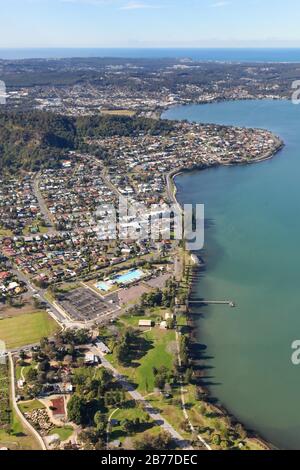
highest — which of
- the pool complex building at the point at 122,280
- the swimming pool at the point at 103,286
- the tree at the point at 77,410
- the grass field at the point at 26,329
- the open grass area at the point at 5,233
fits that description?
the open grass area at the point at 5,233

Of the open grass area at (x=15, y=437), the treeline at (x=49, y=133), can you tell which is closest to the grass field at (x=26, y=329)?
the open grass area at (x=15, y=437)

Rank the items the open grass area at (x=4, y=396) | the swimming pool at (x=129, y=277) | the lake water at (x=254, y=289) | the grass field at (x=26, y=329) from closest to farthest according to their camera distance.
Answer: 1. the open grass area at (x=4, y=396)
2. the lake water at (x=254, y=289)
3. the grass field at (x=26, y=329)
4. the swimming pool at (x=129, y=277)

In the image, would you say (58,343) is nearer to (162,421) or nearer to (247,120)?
(162,421)

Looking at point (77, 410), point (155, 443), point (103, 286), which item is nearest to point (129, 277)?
point (103, 286)

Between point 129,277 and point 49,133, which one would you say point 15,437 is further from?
point 49,133

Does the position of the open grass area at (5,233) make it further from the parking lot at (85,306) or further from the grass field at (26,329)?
the grass field at (26,329)

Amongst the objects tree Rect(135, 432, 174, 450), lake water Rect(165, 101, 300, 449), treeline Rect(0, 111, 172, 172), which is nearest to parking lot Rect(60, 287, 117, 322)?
lake water Rect(165, 101, 300, 449)

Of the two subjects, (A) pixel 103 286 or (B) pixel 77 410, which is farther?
(A) pixel 103 286

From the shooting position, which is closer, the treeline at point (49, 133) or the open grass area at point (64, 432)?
the open grass area at point (64, 432)
